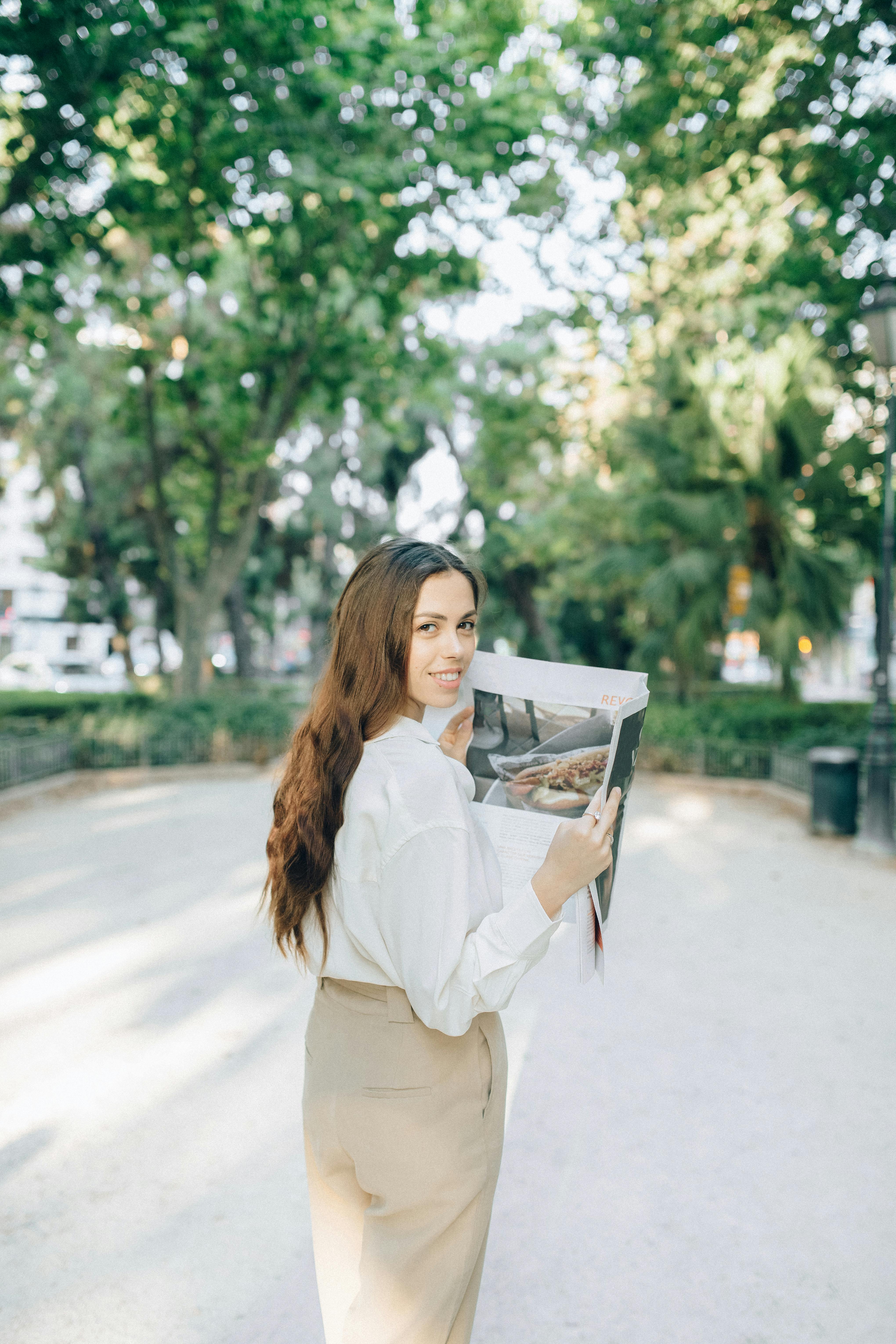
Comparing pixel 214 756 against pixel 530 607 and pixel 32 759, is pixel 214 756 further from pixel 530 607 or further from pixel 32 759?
pixel 530 607

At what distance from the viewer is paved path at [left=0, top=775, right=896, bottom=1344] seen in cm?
242

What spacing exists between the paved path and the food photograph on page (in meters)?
1.66

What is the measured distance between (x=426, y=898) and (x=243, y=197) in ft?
37.6

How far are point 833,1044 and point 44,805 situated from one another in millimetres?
8940

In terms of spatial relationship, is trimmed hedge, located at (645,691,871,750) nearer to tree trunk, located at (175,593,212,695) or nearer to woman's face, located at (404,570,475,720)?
tree trunk, located at (175,593,212,695)

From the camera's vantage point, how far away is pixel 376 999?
1.51m

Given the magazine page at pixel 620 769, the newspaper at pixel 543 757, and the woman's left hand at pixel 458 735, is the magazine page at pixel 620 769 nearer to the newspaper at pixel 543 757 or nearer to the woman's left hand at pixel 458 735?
the newspaper at pixel 543 757

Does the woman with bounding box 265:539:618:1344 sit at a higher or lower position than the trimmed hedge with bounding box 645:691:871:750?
higher

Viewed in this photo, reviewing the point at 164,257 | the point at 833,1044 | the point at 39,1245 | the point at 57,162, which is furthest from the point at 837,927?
the point at 164,257

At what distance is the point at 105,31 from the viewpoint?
25.2 feet

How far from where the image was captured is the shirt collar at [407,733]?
4.93 feet

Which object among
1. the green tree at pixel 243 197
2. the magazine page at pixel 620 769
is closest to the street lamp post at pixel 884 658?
the green tree at pixel 243 197

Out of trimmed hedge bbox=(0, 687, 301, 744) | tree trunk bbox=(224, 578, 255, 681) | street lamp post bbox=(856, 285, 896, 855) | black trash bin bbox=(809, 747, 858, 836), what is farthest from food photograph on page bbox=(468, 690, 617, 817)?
tree trunk bbox=(224, 578, 255, 681)

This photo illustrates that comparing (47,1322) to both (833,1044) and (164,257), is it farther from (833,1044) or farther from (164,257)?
(164,257)
